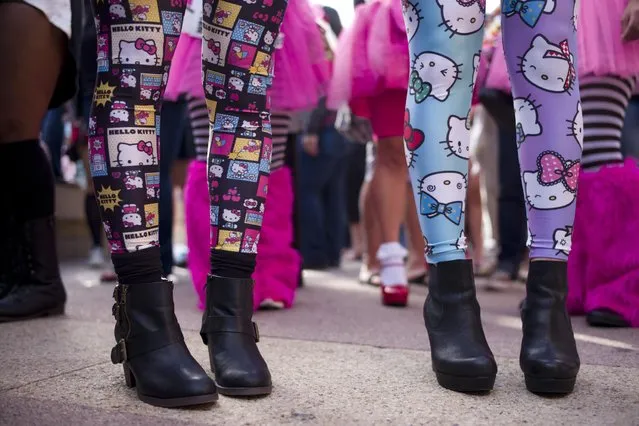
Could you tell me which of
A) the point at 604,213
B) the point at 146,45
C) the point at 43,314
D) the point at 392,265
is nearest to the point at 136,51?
the point at 146,45

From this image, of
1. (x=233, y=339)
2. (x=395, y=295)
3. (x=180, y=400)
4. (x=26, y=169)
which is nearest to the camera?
(x=180, y=400)

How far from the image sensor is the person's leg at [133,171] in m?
1.03

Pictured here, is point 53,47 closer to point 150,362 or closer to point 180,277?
point 150,362

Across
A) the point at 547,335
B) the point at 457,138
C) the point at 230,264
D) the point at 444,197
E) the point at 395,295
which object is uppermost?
the point at 457,138

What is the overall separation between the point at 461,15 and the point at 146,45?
548 millimetres

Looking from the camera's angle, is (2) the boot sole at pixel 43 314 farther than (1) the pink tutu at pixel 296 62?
No

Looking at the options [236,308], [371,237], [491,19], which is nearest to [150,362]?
[236,308]

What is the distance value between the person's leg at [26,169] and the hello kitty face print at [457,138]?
116 cm

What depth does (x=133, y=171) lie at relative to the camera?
3.40 feet

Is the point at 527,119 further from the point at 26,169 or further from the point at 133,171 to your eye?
the point at 26,169

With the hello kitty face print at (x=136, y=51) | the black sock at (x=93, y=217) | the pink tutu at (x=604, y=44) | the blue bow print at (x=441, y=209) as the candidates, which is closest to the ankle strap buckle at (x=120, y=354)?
the hello kitty face print at (x=136, y=51)

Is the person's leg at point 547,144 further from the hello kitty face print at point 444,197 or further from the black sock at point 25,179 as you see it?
the black sock at point 25,179

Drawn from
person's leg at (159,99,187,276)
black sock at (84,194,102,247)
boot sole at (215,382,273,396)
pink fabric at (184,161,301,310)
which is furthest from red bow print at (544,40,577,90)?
black sock at (84,194,102,247)

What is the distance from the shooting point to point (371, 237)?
9.82 feet
